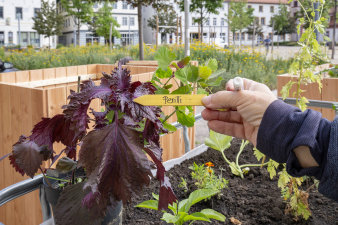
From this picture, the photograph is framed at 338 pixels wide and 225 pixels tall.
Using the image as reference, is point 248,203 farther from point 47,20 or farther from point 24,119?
point 47,20

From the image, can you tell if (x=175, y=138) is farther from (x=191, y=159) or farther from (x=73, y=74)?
(x=73, y=74)

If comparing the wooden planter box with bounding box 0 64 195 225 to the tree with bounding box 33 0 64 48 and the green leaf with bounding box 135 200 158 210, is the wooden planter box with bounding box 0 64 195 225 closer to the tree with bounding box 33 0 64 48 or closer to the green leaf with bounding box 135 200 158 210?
the green leaf with bounding box 135 200 158 210

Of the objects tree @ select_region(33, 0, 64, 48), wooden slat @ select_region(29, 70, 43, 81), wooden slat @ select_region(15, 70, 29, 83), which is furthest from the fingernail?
tree @ select_region(33, 0, 64, 48)

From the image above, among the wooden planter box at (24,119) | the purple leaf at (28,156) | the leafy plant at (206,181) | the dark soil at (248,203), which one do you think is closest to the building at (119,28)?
the wooden planter box at (24,119)

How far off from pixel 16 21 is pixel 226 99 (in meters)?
54.2

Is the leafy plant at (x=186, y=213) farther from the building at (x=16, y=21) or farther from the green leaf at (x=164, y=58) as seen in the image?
the building at (x=16, y=21)

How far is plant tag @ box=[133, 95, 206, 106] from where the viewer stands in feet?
3.00

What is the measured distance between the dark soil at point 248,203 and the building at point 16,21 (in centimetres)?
4943

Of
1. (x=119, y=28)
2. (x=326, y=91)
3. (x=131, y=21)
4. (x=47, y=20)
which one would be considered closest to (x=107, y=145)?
(x=326, y=91)

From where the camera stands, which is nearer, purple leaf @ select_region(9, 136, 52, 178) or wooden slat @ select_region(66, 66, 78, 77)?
purple leaf @ select_region(9, 136, 52, 178)

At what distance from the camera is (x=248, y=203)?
5.76 ft

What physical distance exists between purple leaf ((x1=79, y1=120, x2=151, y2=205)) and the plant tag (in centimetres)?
9

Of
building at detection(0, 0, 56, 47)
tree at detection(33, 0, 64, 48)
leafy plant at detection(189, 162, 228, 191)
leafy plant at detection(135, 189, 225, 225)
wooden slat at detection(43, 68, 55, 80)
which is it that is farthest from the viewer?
building at detection(0, 0, 56, 47)

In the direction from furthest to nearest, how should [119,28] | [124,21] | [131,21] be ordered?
[131,21], [119,28], [124,21]
